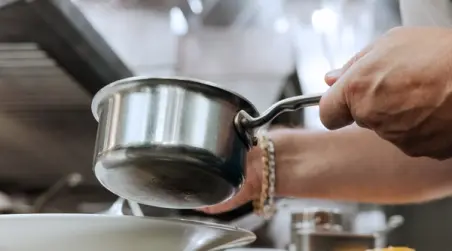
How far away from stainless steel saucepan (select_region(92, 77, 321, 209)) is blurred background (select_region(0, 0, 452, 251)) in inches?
22.4

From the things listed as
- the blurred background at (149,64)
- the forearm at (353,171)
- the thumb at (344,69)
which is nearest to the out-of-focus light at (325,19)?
the blurred background at (149,64)

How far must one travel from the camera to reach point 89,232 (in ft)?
1.67

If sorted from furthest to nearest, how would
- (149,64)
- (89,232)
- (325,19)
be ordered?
(325,19) < (149,64) < (89,232)

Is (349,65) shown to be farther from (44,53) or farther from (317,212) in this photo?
(44,53)

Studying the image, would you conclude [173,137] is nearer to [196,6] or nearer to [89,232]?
[89,232]

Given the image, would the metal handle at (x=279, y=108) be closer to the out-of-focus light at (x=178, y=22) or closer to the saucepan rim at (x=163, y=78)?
the saucepan rim at (x=163, y=78)

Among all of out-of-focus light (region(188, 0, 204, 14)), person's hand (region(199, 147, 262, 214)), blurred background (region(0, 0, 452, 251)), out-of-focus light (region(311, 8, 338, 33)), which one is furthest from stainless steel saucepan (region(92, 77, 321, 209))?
out-of-focus light (region(311, 8, 338, 33))

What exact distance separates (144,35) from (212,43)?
0.22 m

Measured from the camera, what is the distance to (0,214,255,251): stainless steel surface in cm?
51

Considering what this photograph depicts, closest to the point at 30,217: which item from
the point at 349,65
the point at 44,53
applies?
the point at 349,65

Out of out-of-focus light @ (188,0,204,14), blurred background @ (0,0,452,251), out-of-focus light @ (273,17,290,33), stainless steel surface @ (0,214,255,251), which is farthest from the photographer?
out-of-focus light @ (273,17,290,33)

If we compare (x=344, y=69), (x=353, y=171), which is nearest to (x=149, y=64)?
(x=353, y=171)

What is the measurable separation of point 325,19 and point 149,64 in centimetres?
53

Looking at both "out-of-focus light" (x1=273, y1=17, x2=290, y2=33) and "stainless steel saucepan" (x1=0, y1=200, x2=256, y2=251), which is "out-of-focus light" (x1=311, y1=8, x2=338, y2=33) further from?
"stainless steel saucepan" (x1=0, y1=200, x2=256, y2=251)
